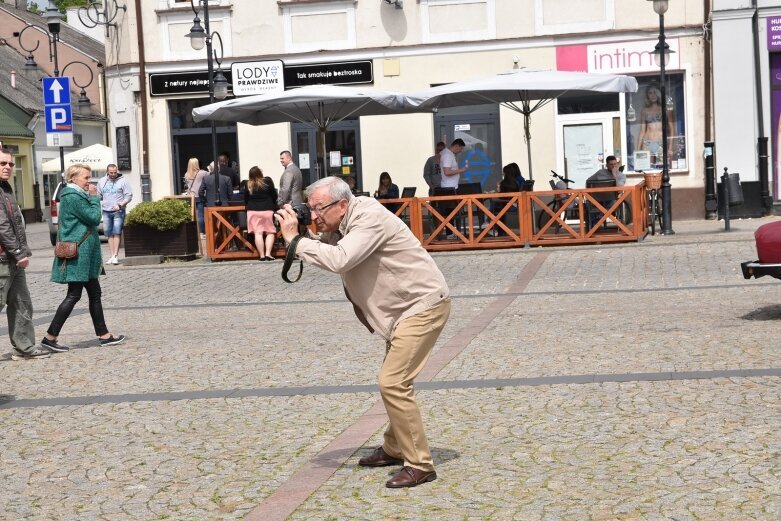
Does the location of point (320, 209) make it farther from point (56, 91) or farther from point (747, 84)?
point (747, 84)

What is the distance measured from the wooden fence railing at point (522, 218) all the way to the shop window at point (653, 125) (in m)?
5.25

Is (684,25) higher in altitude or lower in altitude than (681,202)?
higher

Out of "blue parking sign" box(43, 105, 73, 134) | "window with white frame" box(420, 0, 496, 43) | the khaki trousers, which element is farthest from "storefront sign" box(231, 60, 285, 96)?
the khaki trousers

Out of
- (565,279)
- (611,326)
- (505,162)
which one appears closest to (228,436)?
(611,326)

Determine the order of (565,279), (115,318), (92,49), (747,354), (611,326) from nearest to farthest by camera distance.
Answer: (747,354) < (611,326) < (115,318) < (565,279) < (92,49)

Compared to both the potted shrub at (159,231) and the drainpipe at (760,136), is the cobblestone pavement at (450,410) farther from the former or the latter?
the drainpipe at (760,136)

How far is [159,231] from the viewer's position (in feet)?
69.1

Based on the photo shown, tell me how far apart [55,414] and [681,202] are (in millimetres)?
19064

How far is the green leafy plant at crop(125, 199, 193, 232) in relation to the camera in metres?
20.9

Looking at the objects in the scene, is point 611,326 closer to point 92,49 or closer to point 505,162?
point 505,162

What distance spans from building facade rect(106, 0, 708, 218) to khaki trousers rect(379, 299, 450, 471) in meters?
19.3

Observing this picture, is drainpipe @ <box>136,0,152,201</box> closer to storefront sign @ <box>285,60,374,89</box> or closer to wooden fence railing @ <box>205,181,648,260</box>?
storefront sign @ <box>285,60,374,89</box>

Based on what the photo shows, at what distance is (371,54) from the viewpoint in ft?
87.5

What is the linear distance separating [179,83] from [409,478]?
2243 cm
